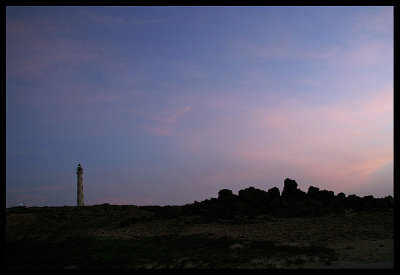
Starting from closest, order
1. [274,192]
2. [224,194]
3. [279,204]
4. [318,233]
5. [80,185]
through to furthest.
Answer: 1. [318,233]
2. [279,204]
3. [224,194]
4. [274,192]
5. [80,185]

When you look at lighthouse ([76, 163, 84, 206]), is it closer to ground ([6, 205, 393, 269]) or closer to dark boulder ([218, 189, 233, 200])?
ground ([6, 205, 393, 269])

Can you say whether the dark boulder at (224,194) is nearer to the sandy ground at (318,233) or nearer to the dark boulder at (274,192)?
the dark boulder at (274,192)

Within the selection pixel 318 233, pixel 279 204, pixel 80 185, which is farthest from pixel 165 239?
Result: pixel 80 185

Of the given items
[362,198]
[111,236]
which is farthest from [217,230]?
[362,198]

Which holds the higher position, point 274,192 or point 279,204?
point 274,192

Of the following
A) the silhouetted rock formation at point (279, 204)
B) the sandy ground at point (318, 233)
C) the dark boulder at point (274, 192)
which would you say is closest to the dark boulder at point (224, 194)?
the silhouetted rock formation at point (279, 204)

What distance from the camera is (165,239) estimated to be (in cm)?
2542

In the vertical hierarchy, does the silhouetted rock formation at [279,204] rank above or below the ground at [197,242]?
above

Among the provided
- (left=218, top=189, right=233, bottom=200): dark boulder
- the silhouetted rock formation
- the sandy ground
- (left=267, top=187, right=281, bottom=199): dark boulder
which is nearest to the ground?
the sandy ground

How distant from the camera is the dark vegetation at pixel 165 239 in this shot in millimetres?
17750

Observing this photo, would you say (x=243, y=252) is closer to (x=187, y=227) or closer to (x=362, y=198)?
(x=187, y=227)

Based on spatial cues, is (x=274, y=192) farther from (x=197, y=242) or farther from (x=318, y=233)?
(x=197, y=242)

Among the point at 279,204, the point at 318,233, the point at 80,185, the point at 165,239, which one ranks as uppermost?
the point at 80,185

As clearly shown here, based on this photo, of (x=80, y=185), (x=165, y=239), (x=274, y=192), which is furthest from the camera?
(x=80, y=185)
